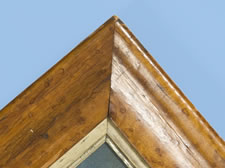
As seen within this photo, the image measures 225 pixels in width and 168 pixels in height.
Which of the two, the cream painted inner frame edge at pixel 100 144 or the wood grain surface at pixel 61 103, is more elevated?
the wood grain surface at pixel 61 103

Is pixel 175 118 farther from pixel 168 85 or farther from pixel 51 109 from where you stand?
pixel 51 109

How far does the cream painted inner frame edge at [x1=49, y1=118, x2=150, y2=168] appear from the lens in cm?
64

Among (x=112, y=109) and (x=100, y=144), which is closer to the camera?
(x=112, y=109)

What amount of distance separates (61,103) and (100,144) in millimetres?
153

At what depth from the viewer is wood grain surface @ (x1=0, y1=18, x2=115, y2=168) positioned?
2.01ft

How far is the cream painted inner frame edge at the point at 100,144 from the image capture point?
2.09ft

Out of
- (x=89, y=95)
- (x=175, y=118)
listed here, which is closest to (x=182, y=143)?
(x=175, y=118)

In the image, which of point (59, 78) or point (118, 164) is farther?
point (118, 164)

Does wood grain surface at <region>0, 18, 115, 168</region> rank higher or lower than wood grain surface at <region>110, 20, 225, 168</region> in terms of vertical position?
higher

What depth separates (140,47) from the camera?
0.61 meters

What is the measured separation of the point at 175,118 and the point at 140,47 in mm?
120

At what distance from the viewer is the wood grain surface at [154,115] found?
610 millimetres

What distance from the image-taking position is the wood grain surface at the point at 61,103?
612mm

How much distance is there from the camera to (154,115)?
62cm
